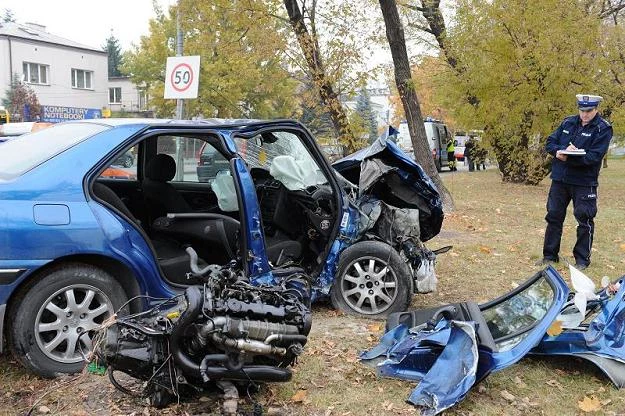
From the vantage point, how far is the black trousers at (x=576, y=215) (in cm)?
706

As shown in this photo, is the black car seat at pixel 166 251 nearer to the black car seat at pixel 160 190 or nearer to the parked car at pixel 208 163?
the black car seat at pixel 160 190

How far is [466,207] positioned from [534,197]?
3.34 m

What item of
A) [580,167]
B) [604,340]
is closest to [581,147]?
[580,167]

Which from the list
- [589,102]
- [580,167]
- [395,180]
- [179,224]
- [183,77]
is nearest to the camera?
[179,224]

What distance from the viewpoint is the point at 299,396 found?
3836 mm

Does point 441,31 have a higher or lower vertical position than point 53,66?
lower

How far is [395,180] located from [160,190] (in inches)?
80.4

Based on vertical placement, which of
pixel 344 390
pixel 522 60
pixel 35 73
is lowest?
pixel 344 390

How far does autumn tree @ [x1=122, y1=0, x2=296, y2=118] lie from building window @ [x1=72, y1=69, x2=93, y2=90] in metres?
16.9

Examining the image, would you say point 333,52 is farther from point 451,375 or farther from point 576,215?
point 451,375

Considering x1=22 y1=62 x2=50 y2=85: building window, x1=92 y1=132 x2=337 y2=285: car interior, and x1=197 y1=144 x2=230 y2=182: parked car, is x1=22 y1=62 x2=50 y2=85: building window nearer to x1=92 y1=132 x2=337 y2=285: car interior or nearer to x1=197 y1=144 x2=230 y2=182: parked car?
x1=197 y1=144 x2=230 y2=182: parked car

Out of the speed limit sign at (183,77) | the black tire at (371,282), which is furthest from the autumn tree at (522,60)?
the black tire at (371,282)

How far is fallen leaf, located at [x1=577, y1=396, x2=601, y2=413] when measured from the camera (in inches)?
149

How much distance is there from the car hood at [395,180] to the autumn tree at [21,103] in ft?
135
